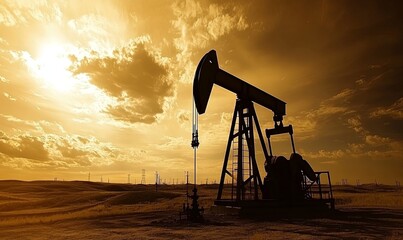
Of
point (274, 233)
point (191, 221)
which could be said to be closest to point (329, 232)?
point (274, 233)

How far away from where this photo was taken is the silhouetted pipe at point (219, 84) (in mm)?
11823

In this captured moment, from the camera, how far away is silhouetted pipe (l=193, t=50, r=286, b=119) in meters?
11.8

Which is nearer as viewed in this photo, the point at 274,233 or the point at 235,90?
the point at 274,233

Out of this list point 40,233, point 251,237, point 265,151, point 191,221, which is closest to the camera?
point 251,237

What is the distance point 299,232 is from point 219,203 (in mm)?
5010

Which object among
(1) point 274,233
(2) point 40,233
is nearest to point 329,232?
(1) point 274,233

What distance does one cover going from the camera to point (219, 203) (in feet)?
44.0

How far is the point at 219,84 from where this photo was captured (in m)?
13.1

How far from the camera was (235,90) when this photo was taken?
13773 millimetres

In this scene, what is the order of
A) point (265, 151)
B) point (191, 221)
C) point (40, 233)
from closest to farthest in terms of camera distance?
1. point (40, 233)
2. point (191, 221)
3. point (265, 151)

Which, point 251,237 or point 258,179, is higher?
point 258,179

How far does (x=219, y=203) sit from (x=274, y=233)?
16.4 ft

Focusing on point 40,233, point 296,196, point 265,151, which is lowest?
point 40,233

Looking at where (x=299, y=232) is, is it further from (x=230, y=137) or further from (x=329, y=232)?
(x=230, y=137)
